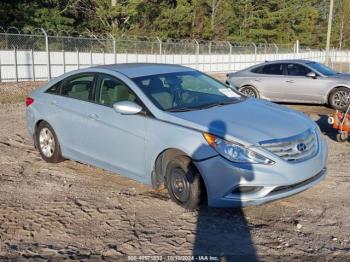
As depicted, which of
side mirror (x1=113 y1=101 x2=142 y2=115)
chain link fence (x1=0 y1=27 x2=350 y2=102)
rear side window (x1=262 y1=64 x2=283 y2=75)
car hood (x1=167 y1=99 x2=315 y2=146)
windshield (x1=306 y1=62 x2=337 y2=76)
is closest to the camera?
car hood (x1=167 y1=99 x2=315 y2=146)

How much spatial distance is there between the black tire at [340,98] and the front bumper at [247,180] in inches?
343

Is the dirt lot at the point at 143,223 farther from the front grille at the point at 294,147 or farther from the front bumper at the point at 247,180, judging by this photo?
the front grille at the point at 294,147

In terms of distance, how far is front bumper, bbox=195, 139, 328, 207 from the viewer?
448 centimetres

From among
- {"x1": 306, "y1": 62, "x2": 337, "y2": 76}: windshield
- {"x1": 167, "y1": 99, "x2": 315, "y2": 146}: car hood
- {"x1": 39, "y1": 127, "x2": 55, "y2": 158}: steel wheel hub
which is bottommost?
{"x1": 39, "y1": 127, "x2": 55, "y2": 158}: steel wheel hub

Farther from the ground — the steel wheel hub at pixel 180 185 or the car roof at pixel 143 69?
the car roof at pixel 143 69

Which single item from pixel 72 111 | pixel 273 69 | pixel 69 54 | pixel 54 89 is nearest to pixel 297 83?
pixel 273 69

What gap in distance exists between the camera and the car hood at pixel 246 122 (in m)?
4.64

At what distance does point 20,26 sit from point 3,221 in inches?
1120

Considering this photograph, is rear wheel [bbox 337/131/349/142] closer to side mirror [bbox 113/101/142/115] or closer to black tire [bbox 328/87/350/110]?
black tire [bbox 328/87/350/110]

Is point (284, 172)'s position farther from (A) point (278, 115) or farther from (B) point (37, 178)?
(B) point (37, 178)

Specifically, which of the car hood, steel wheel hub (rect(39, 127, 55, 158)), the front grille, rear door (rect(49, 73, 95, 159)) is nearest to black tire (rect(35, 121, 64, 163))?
steel wheel hub (rect(39, 127, 55, 158))

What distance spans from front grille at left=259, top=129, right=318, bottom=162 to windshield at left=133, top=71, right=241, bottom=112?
1.09 m

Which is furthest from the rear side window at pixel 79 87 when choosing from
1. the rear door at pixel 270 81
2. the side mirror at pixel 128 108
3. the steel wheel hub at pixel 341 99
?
the steel wheel hub at pixel 341 99

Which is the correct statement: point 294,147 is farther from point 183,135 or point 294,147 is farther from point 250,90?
point 250,90
